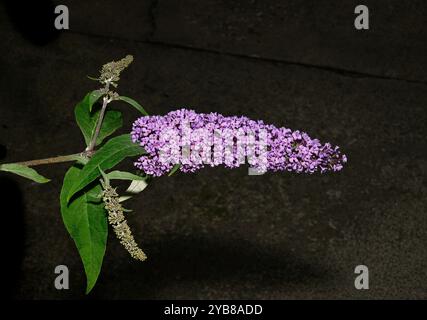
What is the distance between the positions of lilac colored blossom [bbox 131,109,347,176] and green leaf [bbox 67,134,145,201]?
0.9 inches

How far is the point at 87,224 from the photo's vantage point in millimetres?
1169

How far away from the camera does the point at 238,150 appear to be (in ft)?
3.61

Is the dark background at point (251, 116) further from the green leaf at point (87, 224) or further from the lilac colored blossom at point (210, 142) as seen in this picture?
the lilac colored blossom at point (210, 142)

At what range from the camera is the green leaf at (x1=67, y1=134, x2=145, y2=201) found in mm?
1075

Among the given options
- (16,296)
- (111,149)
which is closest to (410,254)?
(16,296)

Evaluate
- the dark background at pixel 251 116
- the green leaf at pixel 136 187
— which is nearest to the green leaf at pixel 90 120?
the green leaf at pixel 136 187

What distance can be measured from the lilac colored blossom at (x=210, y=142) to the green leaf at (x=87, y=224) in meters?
0.16

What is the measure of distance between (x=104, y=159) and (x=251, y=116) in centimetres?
218

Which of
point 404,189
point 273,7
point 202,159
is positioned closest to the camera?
point 202,159

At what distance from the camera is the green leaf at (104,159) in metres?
1.08

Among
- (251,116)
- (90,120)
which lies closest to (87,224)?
(90,120)

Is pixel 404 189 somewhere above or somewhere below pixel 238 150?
above

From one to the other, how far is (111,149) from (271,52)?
2.49 m

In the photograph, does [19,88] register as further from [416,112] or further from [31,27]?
[416,112]
